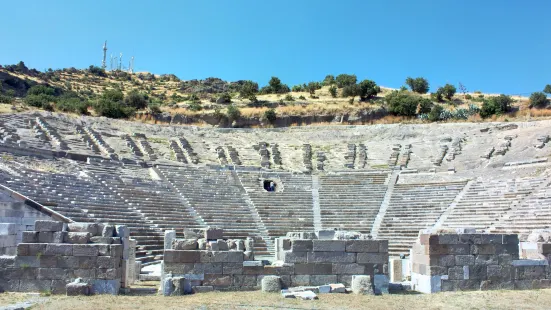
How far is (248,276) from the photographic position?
412 inches

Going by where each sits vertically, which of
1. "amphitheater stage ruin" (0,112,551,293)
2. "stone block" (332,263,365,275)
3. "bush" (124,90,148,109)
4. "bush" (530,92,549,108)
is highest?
"bush" (124,90,148,109)

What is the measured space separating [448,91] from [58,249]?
160 feet

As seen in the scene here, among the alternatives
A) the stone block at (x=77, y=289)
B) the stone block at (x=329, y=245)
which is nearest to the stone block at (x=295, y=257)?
the stone block at (x=329, y=245)

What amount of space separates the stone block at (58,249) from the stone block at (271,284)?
405cm

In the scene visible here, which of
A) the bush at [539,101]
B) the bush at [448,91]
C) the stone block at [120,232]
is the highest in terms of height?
the bush at [448,91]

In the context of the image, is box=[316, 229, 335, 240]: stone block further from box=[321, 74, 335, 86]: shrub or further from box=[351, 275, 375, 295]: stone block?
box=[321, 74, 335, 86]: shrub

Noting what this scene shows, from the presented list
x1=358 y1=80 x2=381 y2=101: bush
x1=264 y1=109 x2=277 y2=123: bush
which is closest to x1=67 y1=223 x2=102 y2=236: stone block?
x1=264 y1=109 x2=277 y2=123: bush

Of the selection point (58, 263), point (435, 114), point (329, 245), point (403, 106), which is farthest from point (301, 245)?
point (403, 106)

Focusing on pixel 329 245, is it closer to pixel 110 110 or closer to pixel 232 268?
pixel 232 268

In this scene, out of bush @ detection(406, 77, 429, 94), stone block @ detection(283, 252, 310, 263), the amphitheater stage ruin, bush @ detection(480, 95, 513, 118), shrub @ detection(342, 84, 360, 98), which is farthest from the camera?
bush @ detection(406, 77, 429, 94)

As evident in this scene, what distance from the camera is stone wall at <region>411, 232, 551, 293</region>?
10992 millimetres

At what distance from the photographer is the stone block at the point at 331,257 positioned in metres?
10.9

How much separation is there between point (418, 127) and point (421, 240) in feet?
85.3

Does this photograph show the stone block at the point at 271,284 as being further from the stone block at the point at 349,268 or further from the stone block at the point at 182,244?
the stone block at the point at 182,244
